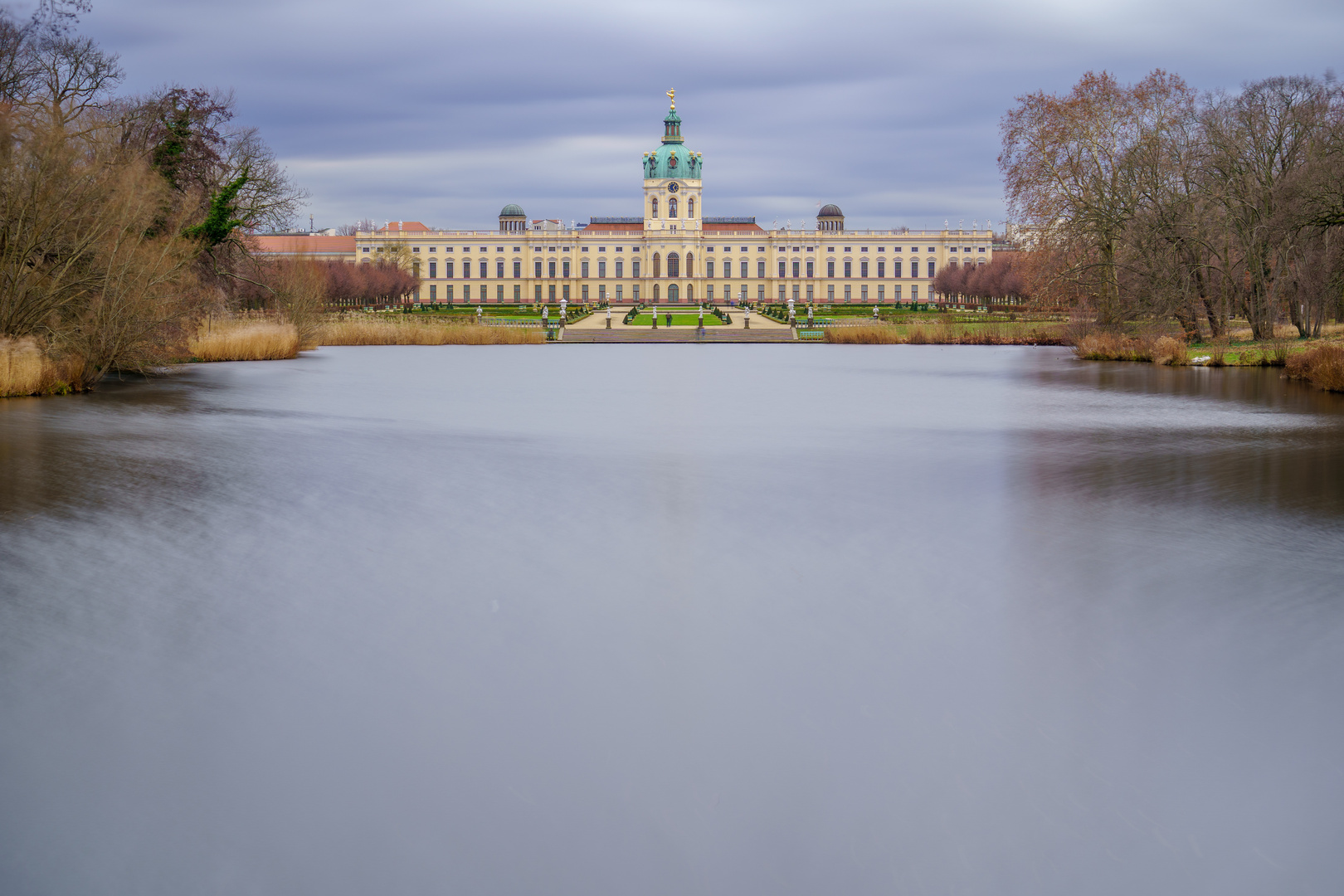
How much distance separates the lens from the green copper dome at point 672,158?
11138 cm

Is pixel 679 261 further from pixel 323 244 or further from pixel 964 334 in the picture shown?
pixel 964 334

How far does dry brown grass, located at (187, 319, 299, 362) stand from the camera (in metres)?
29.4

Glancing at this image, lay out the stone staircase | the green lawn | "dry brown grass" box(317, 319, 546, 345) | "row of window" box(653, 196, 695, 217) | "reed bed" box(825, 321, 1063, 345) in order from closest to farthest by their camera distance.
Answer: "dry brown grass" box(317, 319, 546, 345), "reed bed" box(825, 321, 1063, 345), the stone staircase, the green lawn, "row of window" box(653, 196, 695, 217)

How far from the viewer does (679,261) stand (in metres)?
112

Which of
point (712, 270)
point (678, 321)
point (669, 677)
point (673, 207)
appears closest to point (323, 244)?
point (673, 207)

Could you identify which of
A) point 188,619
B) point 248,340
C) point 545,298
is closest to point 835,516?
point 188,619

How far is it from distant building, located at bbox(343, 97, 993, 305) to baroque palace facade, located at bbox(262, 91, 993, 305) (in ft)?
0.26

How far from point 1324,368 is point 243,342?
958 inches

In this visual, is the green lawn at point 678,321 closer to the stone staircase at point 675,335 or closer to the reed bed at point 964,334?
the stone staircase at point 675,335

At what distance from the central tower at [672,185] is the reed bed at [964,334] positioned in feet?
236

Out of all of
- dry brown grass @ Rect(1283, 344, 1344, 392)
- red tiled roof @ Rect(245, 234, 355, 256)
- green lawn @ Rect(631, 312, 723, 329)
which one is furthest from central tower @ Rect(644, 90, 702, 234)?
dry brown grass @ Rect(1283, 344, 1344, 392)

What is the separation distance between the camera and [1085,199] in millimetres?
33281

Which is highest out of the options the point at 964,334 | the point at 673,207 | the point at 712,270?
the point at 673,207

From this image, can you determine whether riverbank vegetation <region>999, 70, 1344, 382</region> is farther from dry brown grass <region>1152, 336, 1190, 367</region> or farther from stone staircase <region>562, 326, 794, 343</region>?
stone staircase <region>562, 326, 794, 343</region>
